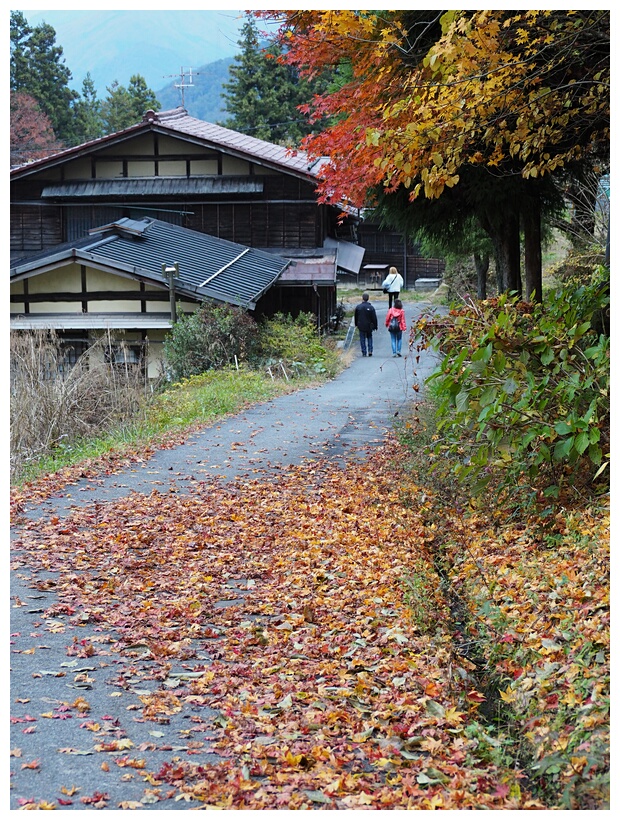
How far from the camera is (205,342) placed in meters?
18.5

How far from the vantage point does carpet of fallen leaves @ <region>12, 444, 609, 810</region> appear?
12.0ft

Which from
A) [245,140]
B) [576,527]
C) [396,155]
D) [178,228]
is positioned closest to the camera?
[576,527]

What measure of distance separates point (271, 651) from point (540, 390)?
264cm

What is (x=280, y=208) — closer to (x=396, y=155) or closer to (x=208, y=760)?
(x=396, y=155)

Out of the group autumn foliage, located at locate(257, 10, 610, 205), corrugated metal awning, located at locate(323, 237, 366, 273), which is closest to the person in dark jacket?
corrugated metal awning, located at locate(323, 237, 366, 273)

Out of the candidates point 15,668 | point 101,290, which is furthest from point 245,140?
point 15,668

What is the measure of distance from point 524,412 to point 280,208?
2066cm

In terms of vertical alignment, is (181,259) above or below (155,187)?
below

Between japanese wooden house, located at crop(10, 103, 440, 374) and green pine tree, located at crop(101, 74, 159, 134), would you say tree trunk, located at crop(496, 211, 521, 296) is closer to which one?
japanese wooden house, located at crop(10, 103, 440, 374)

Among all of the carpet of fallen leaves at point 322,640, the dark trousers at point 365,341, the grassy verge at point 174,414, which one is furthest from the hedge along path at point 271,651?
the dark trousers at point 365,341

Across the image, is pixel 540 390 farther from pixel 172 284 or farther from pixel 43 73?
pixel 43 73

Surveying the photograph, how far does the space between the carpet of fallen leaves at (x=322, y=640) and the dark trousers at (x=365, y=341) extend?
14.8 m

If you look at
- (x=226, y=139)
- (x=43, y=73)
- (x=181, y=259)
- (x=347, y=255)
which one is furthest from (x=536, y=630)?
(x=43, y=73)

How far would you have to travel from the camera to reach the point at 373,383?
18.0 metres
